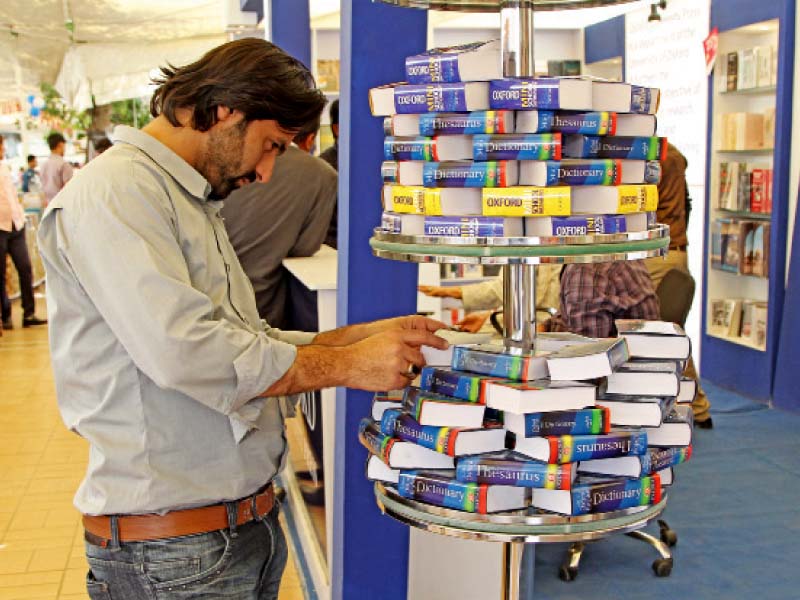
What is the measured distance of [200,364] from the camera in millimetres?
1721

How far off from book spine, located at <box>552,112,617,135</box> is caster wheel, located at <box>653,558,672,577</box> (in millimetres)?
2707

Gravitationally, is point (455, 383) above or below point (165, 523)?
above

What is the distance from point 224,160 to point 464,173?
0.47m

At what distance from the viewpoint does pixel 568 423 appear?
1.80 m

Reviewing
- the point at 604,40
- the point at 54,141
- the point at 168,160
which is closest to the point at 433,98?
the point at 168,160

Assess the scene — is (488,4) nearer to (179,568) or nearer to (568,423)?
(568,423)

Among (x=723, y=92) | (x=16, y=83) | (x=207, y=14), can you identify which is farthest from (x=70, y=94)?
(x=723, y=92)

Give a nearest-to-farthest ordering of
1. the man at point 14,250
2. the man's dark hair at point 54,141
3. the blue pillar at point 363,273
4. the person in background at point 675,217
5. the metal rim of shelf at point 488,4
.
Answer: the metal rim of shelf at point 488,4 < the blue pillar at point 363,273 < the person in background at point 675,217 < the man at point 14,250 < the man's dark hair at point 54,141

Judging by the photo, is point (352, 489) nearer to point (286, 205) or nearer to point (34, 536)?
point (286, 205)

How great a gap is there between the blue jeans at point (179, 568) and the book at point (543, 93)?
96 centimetres

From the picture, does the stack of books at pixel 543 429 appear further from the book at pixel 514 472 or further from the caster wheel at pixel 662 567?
the caster wheel at pixel 662 567

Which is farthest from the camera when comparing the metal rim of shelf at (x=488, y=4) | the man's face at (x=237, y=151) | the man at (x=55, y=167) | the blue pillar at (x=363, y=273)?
the man at (x=55, y=167)

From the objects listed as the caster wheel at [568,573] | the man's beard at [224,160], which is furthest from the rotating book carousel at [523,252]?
the caster wheel at [568,573]

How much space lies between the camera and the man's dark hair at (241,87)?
1.87 meters
